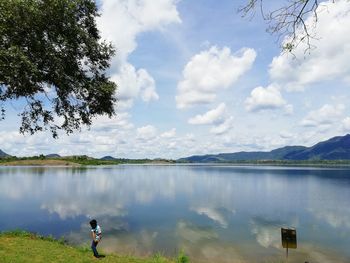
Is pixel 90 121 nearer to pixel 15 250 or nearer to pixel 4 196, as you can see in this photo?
pixel 15 250

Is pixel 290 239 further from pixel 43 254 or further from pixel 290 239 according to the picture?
pixel 43 254

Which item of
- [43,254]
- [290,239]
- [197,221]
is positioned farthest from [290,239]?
[197,221]

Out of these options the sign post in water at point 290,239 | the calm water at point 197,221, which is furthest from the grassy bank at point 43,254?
the sign post in water at point 290,239

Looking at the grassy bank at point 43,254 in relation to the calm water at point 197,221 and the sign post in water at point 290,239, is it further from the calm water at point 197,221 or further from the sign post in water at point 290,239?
the sign post in water at point 290,239

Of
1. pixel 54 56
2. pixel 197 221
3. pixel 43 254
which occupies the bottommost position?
pixel 197 221

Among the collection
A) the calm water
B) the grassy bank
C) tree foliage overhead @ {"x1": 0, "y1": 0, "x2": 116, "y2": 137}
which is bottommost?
the calm water

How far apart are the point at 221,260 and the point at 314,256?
9040 mm

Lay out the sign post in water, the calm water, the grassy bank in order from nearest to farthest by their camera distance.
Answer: the sign post in water → the grassy bank → the calm water

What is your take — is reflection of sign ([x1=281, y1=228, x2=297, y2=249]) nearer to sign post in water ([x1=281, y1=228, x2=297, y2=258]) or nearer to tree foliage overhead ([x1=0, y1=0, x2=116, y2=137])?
sign post in water ([x1=281, y1=228, x2=297, y2=258])

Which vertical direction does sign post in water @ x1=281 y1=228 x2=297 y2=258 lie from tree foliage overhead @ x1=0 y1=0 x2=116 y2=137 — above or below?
below

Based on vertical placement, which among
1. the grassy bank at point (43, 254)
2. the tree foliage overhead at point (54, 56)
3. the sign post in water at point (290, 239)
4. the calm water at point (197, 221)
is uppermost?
the tree foliage overhead at point (54, 56)

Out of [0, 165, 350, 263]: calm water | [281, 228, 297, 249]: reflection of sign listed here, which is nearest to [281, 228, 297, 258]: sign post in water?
[281, 228, 297, 249]: reflection of sign

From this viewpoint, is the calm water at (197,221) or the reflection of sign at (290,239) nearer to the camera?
the reflection of sign at (290,239)

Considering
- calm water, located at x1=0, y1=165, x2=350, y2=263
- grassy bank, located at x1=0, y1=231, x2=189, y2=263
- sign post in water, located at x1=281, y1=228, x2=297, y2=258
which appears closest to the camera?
sign post in water, located at x1=281, y1=228, x2=297, y2=258
